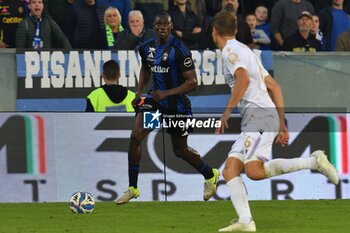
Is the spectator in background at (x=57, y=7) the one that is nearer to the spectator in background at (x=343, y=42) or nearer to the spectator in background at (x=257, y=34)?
the spectator in background at (x=257, y=34)

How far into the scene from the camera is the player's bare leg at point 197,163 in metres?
15.2

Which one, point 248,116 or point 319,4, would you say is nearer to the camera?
point 248,116

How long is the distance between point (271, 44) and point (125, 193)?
246 inches

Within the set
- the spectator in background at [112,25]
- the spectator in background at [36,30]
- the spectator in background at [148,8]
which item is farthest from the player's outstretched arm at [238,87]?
the spectator in background at [148,8]

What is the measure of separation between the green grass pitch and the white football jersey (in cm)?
115

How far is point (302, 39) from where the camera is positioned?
2014cm

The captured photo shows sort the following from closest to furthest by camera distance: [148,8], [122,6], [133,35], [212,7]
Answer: [133,35]
[148,8]
[122,6]
[212,7]

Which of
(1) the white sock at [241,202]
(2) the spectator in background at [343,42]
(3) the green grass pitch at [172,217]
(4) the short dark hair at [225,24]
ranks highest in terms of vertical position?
(4) the short dark hair at [225,24]

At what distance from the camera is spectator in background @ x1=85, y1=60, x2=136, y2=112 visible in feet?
55.8

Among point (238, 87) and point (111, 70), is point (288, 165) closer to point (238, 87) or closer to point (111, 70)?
point (238, 87)

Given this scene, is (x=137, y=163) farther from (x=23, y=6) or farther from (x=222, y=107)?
(x=23, y=6)

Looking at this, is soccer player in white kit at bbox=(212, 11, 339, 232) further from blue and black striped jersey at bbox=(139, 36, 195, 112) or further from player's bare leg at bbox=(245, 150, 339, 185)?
blue and black striped jersey at bbox=(139, 36, 195, 112)

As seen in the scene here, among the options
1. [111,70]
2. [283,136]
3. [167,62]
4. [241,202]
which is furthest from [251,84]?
[111,70]

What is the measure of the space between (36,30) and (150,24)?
6.31 feet
